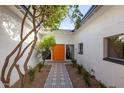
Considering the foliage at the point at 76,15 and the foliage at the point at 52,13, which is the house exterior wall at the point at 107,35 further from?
the foliage at the point at 52,13

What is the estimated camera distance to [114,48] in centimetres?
927

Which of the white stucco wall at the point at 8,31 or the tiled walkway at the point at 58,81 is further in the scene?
the tiled walkway at the point at 58,81

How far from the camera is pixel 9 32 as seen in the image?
29.2ft

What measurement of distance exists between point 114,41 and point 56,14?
11.0 feet

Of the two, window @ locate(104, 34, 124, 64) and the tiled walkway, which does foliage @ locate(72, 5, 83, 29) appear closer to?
window @ locate(104, 34, 124, 64)

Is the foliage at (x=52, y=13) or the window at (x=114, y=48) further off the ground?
the foliage at (x=52, y=13)

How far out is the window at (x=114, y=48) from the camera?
26.9ft

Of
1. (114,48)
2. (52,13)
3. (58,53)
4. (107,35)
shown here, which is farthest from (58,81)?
(58,53)

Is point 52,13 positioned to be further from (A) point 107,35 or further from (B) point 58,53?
(B) point 58,53

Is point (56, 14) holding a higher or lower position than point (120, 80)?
higher

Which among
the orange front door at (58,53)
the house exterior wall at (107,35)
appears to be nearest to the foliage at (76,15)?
the house exterior wall at (107,35)
